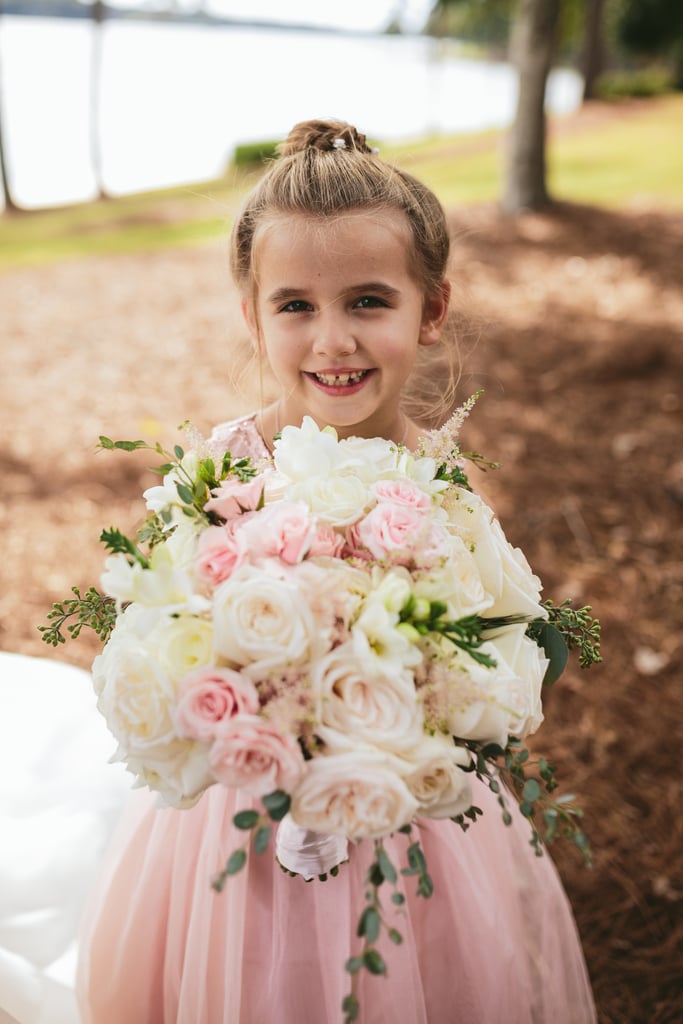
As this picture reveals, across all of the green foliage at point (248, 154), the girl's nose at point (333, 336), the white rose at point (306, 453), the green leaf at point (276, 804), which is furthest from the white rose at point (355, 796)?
the green foliage at point (248, 154)

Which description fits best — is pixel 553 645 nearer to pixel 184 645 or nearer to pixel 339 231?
pixel 184 645

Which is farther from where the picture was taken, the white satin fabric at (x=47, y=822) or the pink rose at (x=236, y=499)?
the white satin fabric at (x=47, y=822)

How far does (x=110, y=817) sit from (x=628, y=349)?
520cm

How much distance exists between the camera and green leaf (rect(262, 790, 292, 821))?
1.04 metres

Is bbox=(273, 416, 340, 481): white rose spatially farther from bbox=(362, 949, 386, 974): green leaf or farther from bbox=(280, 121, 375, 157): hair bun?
bbox=(280, 121, 375, 157): hair bun

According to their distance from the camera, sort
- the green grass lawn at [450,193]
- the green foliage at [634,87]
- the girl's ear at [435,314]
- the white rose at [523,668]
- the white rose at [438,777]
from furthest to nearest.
Answer: 1. the green foliage at [634,87]
2. the green grass lawn at [450,193]
3. the girl's ear at [435,314]
4. the white rose at [523,668]
5. the white rose at [438,777]

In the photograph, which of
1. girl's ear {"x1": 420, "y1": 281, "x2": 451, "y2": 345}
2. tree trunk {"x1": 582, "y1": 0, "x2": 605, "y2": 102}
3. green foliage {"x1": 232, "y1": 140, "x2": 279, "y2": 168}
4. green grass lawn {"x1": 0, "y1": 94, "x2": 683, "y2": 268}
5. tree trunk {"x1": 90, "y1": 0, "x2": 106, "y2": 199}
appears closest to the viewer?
girl's ear {"x1": 420, "y1": 281, "x2": 451, "y2": 345}

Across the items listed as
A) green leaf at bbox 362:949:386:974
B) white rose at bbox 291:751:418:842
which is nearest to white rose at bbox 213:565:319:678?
white rose at bbox 291:751:418:842

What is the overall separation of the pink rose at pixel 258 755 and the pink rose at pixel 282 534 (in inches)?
9.3

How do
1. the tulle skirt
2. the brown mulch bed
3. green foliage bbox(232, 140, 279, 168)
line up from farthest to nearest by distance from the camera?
green foliage bbox(232, 140, 279, 168) → the brown mulch bed → the tulle skirt

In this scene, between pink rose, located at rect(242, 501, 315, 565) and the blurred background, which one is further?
the blurred background

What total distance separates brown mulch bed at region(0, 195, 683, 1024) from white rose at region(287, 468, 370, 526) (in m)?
1.19

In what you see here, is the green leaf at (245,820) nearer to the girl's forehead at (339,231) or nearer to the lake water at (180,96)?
the girl's forehead at (339,231)

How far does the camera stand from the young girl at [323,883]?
1648 mm
